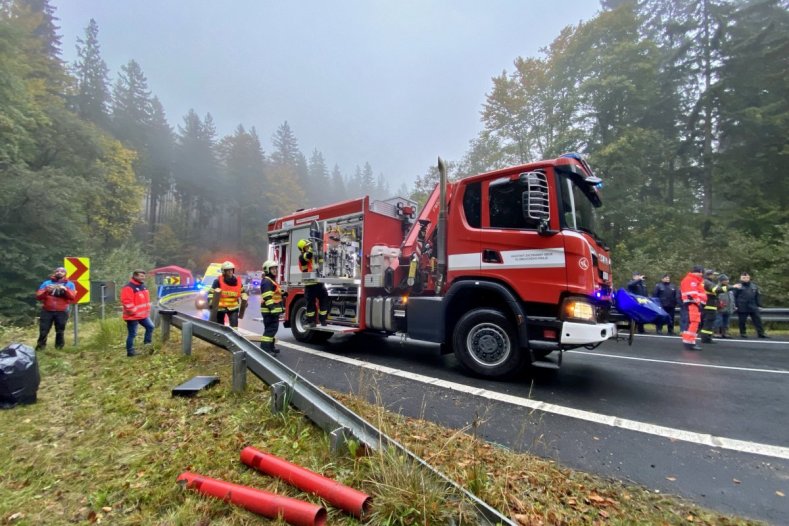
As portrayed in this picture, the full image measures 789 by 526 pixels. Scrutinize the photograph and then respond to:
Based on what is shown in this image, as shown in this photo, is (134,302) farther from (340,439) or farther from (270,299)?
(340,439)

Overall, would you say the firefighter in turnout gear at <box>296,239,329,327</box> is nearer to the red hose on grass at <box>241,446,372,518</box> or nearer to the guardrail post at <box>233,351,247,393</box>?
the guardrail post at <box>233,351,247,393</box>

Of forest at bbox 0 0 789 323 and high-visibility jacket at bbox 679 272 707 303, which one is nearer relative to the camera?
high-visibility jacket at bbox 679 272 707 303

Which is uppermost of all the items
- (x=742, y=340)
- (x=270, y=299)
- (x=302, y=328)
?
(x=270, y=299)

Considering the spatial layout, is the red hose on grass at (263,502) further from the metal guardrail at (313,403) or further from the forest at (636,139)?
the forest at (636,139)

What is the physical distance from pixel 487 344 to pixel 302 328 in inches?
172

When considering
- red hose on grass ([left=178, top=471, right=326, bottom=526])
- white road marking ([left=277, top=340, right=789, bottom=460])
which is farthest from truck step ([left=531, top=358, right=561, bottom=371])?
red hose on grass ([left=178, top=471, right=326, bottom=526])

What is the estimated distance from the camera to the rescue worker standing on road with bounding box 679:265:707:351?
23.9ft

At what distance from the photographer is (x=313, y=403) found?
271 cm

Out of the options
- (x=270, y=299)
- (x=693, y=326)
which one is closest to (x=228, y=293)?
(x=270, y=299)

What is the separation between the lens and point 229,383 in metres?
3.95

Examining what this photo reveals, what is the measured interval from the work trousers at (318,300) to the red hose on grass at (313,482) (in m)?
4.73

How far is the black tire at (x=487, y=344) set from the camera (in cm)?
454

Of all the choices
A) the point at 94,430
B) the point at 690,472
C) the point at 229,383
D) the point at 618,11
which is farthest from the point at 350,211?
the point at 618,11

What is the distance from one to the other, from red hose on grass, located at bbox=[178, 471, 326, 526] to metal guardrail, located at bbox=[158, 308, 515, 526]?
486 mm
